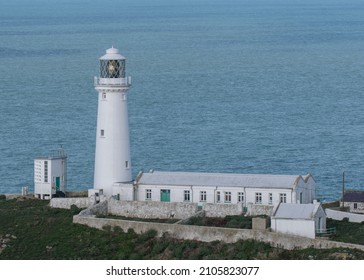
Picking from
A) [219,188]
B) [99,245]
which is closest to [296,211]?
[219,188]

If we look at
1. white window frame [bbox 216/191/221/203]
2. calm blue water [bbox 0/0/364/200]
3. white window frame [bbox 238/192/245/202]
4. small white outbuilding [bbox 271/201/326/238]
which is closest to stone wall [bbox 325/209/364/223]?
white window frame [bbox 238/192/245/202]

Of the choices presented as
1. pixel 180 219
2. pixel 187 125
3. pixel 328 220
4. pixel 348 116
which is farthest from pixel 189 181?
pixel 348 116

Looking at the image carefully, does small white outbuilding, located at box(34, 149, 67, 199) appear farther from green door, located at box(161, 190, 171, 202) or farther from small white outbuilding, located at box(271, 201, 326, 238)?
small white outbuilding, located at box(271, 201, 326, 238)

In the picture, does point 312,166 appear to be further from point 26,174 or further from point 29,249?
point 29,249

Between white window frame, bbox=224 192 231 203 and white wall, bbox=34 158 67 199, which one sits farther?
white wall, bbox=34 158 67 199

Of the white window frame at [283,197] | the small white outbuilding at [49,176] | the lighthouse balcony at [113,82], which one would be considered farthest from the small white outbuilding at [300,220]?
the small white outbuilding at [49,176]

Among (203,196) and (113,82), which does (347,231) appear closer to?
(203,196)
